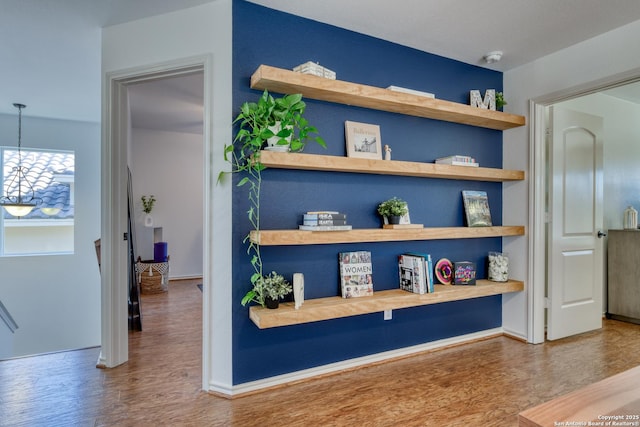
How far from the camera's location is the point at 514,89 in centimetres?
310

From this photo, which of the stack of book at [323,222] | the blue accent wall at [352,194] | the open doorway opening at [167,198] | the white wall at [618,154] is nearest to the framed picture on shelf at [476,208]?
the blue accent wall at [352,194]

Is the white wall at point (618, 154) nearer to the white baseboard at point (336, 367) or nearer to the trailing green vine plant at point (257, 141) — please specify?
the white baseboard at point (336, 367)

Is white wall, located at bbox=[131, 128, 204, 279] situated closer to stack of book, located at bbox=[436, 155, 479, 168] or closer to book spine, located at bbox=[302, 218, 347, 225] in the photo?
book spine, located at bbox=[302, 218, 347, 225]

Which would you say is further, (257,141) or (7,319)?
(7,319)

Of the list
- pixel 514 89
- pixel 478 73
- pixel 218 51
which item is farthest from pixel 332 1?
pixel 514 89

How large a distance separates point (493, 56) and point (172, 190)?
4.94m

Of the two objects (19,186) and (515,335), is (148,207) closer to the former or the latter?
(19,186)

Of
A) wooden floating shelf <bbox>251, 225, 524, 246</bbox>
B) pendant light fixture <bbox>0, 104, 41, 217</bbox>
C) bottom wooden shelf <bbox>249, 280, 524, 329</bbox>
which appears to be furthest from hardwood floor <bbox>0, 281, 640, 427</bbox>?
pendant light fixture <bbox>0, 104, 41, 217</bbox>

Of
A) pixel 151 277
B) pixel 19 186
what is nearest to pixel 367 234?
pixel 151 277

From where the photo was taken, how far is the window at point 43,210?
459 cm

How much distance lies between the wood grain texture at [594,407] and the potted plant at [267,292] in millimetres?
1490

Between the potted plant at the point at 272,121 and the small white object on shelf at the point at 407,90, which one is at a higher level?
the small white object on shelf at the point at 407,90

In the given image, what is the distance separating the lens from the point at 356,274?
239 cm

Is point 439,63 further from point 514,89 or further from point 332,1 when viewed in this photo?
point 332,1
